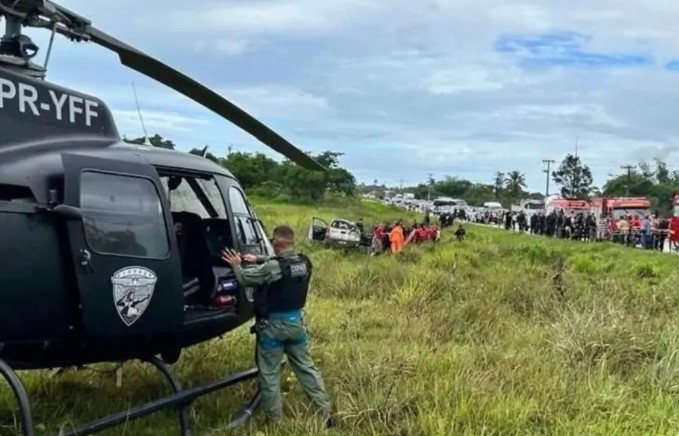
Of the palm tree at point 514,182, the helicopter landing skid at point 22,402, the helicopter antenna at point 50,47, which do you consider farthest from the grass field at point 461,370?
the palm tree at point 514,182

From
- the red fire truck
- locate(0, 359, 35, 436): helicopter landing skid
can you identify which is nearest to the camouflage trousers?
locate(0, 359, 35, 436): helicopter landing skid

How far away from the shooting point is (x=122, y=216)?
4969 millimetres

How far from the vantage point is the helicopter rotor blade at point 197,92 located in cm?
530

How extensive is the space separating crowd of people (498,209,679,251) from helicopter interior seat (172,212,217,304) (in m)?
30.2

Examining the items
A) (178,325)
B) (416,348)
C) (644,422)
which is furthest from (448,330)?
(178,325)

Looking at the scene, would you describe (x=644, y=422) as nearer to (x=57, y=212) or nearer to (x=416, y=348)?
(x=416, y=348)

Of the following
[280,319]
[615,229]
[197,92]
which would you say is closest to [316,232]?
[615,229]

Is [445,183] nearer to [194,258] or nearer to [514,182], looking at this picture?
[514,182]

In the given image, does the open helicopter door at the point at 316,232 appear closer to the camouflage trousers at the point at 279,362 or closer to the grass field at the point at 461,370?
the grass field at the point at 461,370

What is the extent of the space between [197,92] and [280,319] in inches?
68.5

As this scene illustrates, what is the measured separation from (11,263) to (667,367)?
19.2 ft

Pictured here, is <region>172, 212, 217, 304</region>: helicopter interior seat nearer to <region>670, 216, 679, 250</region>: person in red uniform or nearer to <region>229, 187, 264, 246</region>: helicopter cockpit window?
<region>229, 187, 264, 246</region>: helicopter cockpit window

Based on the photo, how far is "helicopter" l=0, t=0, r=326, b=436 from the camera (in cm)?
445

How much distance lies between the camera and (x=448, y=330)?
10.1 metres
